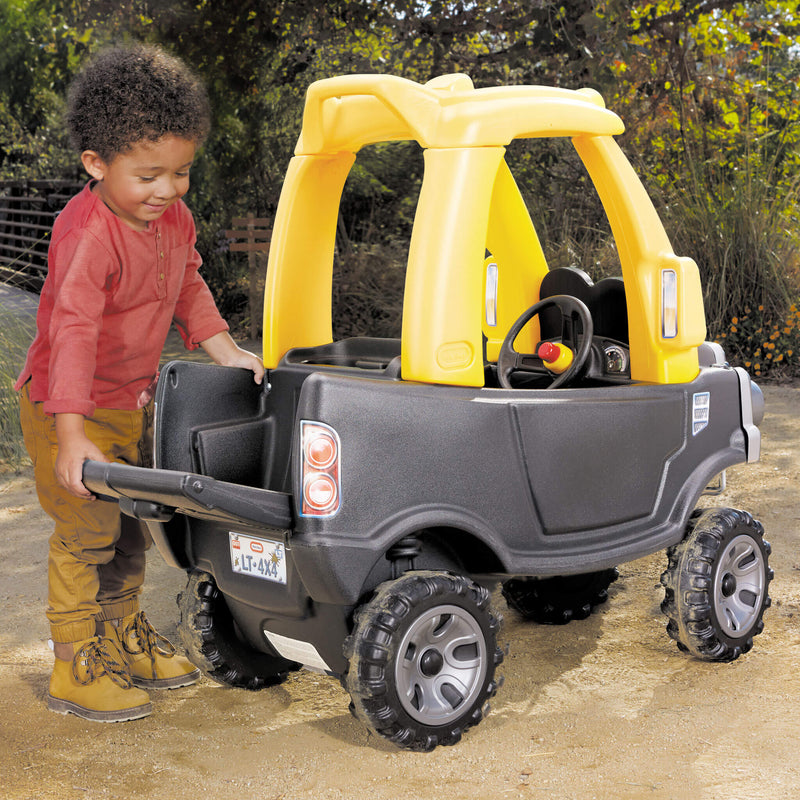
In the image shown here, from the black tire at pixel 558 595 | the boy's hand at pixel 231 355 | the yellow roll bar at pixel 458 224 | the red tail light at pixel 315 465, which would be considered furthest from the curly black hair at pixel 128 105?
the black tire at pixel 558 595

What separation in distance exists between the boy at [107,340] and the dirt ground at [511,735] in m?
0.21

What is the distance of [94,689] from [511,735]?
1234 mm

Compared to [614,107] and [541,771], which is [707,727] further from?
[614,107]

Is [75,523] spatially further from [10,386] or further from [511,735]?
[10,386]

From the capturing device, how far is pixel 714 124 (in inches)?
378

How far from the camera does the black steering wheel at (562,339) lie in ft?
10.6

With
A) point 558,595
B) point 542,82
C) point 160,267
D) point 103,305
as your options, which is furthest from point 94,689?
point 542,82

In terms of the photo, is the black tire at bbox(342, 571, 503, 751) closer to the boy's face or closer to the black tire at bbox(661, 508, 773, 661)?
the black tire at bbox(661, 508, 773, 661)

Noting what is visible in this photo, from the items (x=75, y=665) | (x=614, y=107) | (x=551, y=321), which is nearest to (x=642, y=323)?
(x=551, y=321)

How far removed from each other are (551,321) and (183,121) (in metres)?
1.50

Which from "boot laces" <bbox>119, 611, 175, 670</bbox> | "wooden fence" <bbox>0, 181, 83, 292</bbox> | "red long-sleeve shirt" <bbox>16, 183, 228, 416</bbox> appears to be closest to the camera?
"red long-sleeve shirt" <bbox>16, 183, 228, 416</bbox>

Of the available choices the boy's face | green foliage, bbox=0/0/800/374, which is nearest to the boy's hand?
the boy's face

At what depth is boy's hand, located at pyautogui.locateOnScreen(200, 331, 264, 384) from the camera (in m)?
3.14

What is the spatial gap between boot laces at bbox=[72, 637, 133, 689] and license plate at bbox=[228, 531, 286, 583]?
1.96ft
